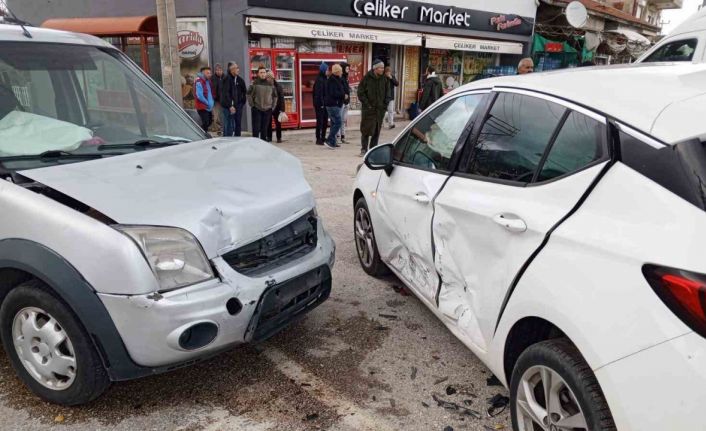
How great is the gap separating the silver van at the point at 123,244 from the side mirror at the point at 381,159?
0.71 metres

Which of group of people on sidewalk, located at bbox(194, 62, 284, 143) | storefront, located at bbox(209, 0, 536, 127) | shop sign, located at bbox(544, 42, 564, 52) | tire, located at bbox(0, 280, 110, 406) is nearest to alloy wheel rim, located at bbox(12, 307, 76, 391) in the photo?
tire, located at bbox(0, 280, 110, 406)

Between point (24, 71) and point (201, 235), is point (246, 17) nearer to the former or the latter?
point (24, 71)

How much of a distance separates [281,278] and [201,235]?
1.65 feet

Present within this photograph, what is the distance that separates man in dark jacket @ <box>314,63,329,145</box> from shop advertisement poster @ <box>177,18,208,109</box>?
11.6ft

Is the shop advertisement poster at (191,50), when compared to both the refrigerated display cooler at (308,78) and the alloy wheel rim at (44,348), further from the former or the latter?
the alloy wheel rim at (44,348)

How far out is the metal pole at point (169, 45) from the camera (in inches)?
414

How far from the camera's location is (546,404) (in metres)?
2.16

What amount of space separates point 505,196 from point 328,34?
44.0 ft

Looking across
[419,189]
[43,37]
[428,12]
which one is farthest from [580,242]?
[428,12]

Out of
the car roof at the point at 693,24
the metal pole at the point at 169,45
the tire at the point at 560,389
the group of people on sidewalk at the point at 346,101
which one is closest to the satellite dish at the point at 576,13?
the group of people on sidewalk at the point at 346,101

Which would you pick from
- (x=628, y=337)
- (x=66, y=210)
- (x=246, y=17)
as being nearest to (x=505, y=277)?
(x=628, y=337)

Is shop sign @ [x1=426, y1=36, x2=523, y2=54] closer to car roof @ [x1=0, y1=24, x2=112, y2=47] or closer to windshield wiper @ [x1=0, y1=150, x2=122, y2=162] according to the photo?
car roof @ [x1=0, y1=24, x2=112, y2=47]

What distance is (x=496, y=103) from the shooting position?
2979 millimetres

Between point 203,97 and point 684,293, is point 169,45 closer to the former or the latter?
point 203,97
